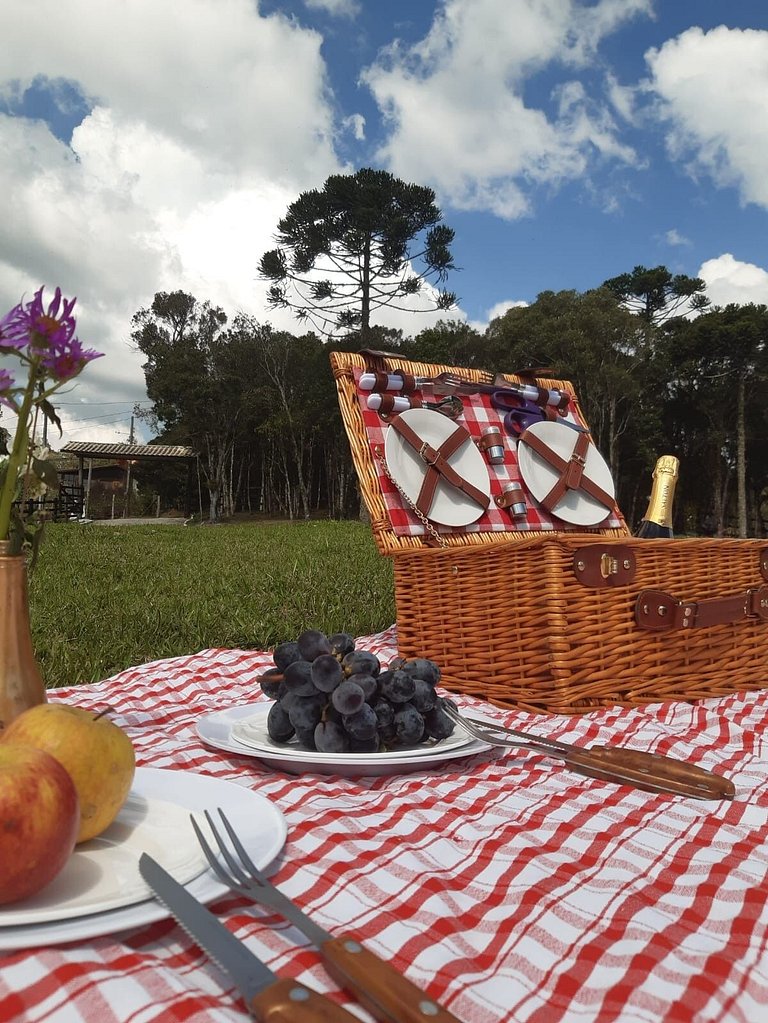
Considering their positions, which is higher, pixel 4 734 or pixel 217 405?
pixel 217 405

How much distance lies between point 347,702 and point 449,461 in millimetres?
1283

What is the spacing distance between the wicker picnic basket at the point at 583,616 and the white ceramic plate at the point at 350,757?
517mm

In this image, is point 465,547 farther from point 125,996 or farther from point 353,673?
point 125,996

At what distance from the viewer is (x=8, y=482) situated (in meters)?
0.76

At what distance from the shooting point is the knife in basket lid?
0.43m

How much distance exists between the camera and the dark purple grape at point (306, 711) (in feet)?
3.45

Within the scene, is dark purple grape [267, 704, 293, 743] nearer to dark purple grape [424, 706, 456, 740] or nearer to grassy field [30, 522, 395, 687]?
dark purple grape [424, 706, 456, 740]

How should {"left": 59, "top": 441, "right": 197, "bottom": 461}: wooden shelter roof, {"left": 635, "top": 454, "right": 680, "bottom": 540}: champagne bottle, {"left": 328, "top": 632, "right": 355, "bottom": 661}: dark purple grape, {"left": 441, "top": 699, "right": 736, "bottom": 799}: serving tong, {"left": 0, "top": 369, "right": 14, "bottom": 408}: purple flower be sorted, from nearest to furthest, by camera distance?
{"left": 0, "top": 369, "right": 14, "bottom": 408}: purple flower, {"left": 441, "top": 699, "right": 736, "bottom": 799}: serving tong, {"left": 328, "top": 632, "right": 355, "bottom": 661}: dark purple grape, {"left": 635, "top": 454, "right": 680, "bottom": 540}: champagne bottle, {"left": 59, "top": 441, "right": 197, "bottom": 461}: wooden shelter roof

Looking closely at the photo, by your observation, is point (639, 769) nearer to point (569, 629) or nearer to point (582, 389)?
point (569, 629)

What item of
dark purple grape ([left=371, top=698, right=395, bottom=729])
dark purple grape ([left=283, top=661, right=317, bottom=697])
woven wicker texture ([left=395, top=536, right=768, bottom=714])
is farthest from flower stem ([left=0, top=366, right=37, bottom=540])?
woven wicker texture ([left=395, top=536, right=768, bottom=714])

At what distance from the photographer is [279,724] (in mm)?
1083


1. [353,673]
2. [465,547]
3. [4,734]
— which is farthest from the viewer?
[465,547]

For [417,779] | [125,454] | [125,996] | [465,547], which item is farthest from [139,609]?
[125,454]

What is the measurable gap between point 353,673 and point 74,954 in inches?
20.9
